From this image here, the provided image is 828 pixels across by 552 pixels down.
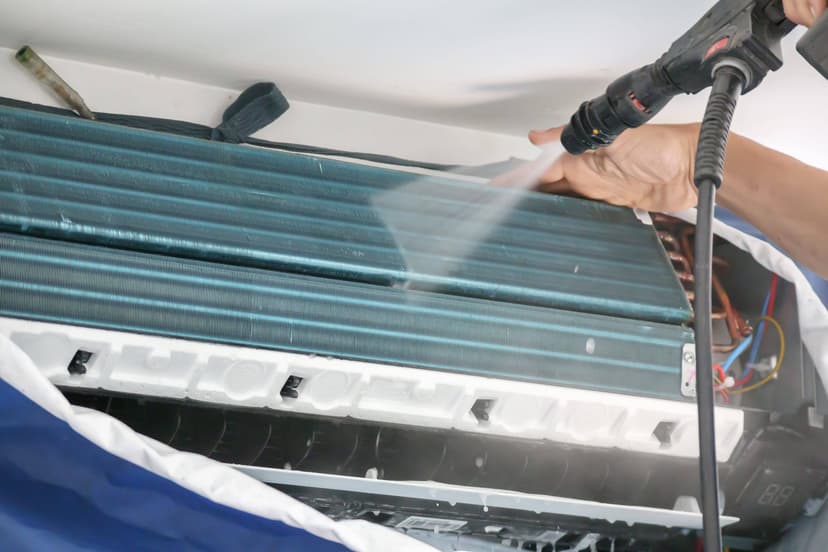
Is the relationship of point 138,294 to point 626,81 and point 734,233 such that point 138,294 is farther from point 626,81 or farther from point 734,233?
point 734,233

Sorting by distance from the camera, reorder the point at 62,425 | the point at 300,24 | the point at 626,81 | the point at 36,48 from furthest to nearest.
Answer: the point at 36,48 < the point at 300,24 < the point at 626,81 < the point at 62,425

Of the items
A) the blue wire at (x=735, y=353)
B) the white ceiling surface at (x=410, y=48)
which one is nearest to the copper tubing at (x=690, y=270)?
the blue wire at (x=735, y=353)

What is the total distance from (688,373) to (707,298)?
483mm

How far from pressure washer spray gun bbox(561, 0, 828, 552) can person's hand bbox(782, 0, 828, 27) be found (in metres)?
0.04

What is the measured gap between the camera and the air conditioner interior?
1.21 metres

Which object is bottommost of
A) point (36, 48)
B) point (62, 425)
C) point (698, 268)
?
point (62, 425)

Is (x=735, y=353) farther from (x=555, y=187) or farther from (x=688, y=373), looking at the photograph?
(x=555, y=187)

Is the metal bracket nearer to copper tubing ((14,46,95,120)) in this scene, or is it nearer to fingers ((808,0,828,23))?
fingers ((808,0,828,23))

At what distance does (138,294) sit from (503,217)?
1.94 ft

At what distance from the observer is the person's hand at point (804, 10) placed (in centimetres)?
105

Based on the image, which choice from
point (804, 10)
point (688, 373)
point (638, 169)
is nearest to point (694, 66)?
point (804, 10)

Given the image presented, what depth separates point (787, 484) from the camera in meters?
1.59

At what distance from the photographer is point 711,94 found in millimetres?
1025

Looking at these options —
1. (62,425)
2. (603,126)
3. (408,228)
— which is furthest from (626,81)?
(62,425)
